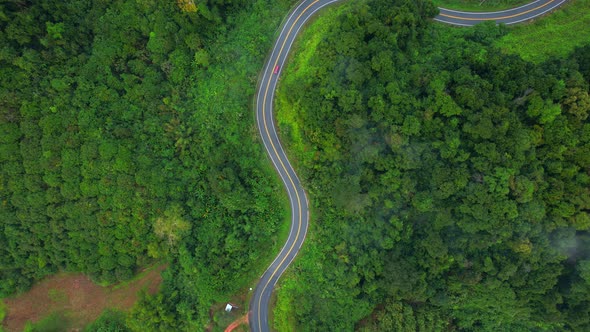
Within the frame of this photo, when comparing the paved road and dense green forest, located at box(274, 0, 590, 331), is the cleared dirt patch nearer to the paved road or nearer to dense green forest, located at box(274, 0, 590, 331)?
dense green forest, located at box(274, 0, 590, 331)

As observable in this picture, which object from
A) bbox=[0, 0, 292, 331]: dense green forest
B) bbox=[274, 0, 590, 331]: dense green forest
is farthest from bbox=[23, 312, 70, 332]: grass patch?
bbox=[274, 0, 590, 331]: dense green forest

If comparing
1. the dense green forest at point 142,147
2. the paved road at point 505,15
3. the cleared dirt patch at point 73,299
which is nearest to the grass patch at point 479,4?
the paved road at point 505,15

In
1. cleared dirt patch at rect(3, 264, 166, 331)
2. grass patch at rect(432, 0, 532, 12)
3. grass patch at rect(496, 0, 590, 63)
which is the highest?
grass patch at rect(432, 0, 532, 12)

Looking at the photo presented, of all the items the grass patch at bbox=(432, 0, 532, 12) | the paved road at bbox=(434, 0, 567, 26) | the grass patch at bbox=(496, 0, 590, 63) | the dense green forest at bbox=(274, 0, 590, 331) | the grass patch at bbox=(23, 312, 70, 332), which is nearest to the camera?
the dense green forest at bbox=(274, 0, 590, 331)

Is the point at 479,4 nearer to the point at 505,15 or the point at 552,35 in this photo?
the point at 505,15

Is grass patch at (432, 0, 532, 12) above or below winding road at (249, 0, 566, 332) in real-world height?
above
